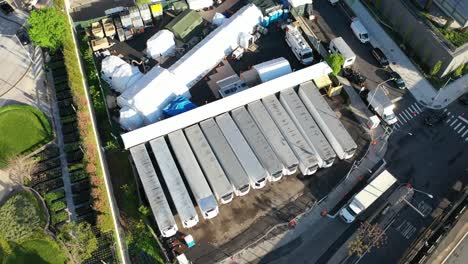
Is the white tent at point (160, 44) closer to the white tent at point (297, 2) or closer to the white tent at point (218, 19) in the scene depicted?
the white tent at point (218, 19)

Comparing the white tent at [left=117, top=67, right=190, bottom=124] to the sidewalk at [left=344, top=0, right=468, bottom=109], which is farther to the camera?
the sidewalk at [left=344, top=0, right=468, bottom=109]

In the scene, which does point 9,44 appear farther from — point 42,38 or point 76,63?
point 76,63

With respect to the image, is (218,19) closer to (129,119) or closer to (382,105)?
(129,119)

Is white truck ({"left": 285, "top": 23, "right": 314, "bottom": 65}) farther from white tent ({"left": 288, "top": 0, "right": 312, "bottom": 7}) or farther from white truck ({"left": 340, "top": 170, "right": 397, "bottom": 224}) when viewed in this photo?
white truck ({"left": 340, "top": 170, "right": 397, "bottom": 224})

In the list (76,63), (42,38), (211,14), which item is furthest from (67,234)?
(211,14)

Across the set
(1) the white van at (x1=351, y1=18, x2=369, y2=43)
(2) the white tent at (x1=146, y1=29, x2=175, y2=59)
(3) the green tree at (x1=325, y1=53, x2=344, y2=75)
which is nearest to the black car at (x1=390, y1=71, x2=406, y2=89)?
(1) the white van at (x1=351, y1=18, x2=369, y2=43)

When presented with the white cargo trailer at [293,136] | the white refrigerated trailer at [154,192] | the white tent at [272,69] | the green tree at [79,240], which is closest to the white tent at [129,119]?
the white refrigerated trailer at [154,192]

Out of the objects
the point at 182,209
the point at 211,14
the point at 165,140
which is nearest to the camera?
the point at 182,209
